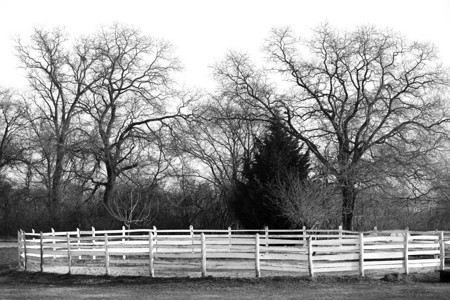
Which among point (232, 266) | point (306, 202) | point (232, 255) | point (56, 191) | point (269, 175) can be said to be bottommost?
point (232, 266)

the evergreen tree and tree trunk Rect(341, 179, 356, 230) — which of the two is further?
tree trunk Rect(341, 179, 356, 230)

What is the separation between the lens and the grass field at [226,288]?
20.4m

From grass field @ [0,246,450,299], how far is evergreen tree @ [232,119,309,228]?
16.5m

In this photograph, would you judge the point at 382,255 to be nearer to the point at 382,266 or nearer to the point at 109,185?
the point at 382,266

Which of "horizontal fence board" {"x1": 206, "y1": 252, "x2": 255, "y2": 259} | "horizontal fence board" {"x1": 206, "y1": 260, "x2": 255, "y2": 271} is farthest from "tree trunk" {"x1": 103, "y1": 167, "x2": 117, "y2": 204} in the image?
"horizontal fence board" {"x1": 206, "y1": 252, "x2": 255, "y2": 259}

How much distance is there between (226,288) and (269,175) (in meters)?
20.1

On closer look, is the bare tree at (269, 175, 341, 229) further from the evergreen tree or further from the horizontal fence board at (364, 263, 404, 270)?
the horizontal fence board at (364, 263, 404, 270)

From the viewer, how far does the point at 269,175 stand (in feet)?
137

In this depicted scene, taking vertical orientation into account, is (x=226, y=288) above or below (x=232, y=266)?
below

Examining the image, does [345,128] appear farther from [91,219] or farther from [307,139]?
[91,219]

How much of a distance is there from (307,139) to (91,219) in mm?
16215

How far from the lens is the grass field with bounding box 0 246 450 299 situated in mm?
20422

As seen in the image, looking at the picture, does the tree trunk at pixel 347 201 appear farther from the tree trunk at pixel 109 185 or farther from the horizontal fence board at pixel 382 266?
the horizontal fence board at pixel 382 266

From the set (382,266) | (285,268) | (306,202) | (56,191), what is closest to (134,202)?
(56,191)
